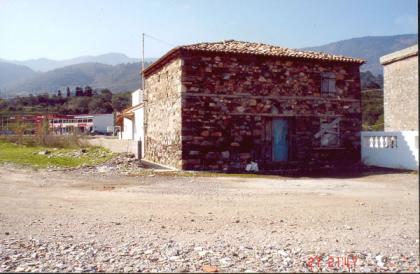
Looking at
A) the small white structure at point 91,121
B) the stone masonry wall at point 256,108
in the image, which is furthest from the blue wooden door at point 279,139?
the small white structure at point 91,121

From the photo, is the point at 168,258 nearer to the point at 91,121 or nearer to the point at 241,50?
the point at 241,50

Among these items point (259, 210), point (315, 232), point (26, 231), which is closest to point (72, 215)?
point (26, 231)

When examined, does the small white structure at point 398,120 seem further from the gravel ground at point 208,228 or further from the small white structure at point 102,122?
the small white structure at point 102,122

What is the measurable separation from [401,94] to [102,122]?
47.4 meters

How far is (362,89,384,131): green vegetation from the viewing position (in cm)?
4408

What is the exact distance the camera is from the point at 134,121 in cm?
3362

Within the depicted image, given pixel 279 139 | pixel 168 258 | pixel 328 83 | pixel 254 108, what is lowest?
pixel 168 258

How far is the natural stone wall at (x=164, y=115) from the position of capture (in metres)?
16.3

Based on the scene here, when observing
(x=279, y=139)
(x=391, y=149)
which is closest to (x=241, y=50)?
(x=279, y=139)

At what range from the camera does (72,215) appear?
7.77 m

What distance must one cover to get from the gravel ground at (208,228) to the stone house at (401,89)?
378 inches

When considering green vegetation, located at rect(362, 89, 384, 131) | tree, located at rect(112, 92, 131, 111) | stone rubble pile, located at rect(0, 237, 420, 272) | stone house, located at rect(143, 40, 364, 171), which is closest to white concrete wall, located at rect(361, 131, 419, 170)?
stone house, located at rect(143, 40, 364, 171)

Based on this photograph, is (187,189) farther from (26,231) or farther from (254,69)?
(254,69)

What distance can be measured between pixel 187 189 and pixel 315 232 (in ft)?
17.5
